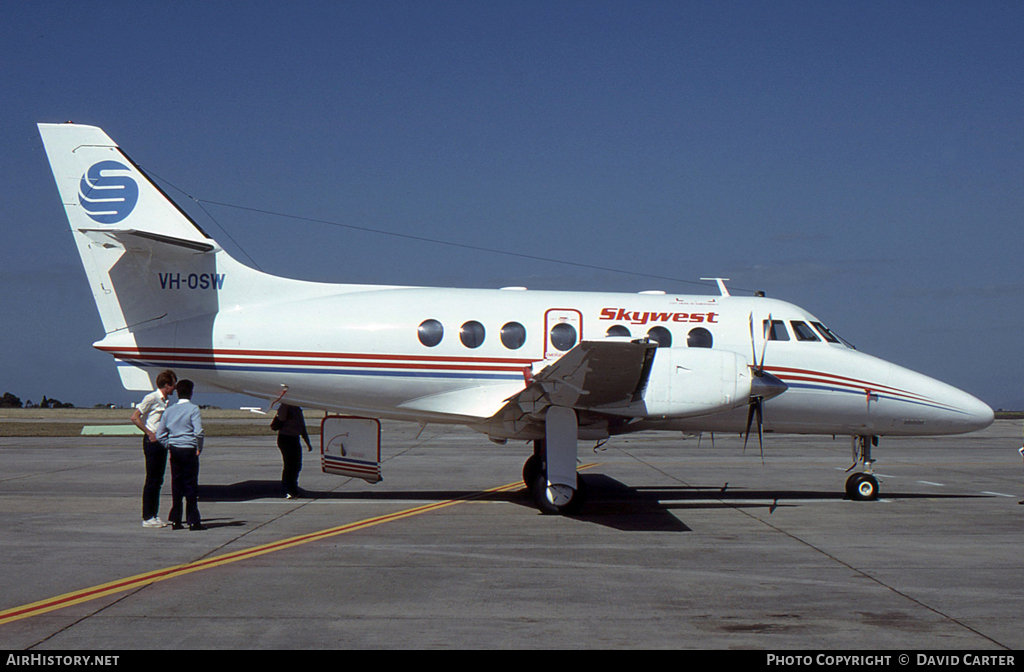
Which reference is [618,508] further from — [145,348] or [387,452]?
[387,452]

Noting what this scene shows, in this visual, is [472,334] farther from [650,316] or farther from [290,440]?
[290,440]

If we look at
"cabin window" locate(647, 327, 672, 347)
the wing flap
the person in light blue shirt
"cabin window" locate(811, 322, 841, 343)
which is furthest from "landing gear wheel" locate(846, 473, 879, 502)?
the person in light blue shirt

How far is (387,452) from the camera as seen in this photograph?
23.6 meters

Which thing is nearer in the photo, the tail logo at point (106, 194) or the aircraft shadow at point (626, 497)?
the aircraft shadow at point (626, 497)

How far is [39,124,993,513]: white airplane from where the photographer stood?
40.5 ft

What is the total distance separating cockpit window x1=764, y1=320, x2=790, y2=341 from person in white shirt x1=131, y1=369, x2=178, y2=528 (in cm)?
912

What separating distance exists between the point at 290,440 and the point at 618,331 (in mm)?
5548

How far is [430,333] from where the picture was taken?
41.0ft

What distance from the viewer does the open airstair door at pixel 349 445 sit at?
12680mm

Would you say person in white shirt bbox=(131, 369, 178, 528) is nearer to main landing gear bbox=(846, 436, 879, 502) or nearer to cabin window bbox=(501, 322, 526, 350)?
cabin window bbox=(501, 322, 526, 350)

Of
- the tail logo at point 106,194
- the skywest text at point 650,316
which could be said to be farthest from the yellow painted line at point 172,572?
the tail logo at point 106,194

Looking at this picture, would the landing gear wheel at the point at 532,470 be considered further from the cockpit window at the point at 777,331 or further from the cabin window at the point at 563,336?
the cockpit window at the point at 777,331

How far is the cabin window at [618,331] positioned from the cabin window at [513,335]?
136 centimetres
